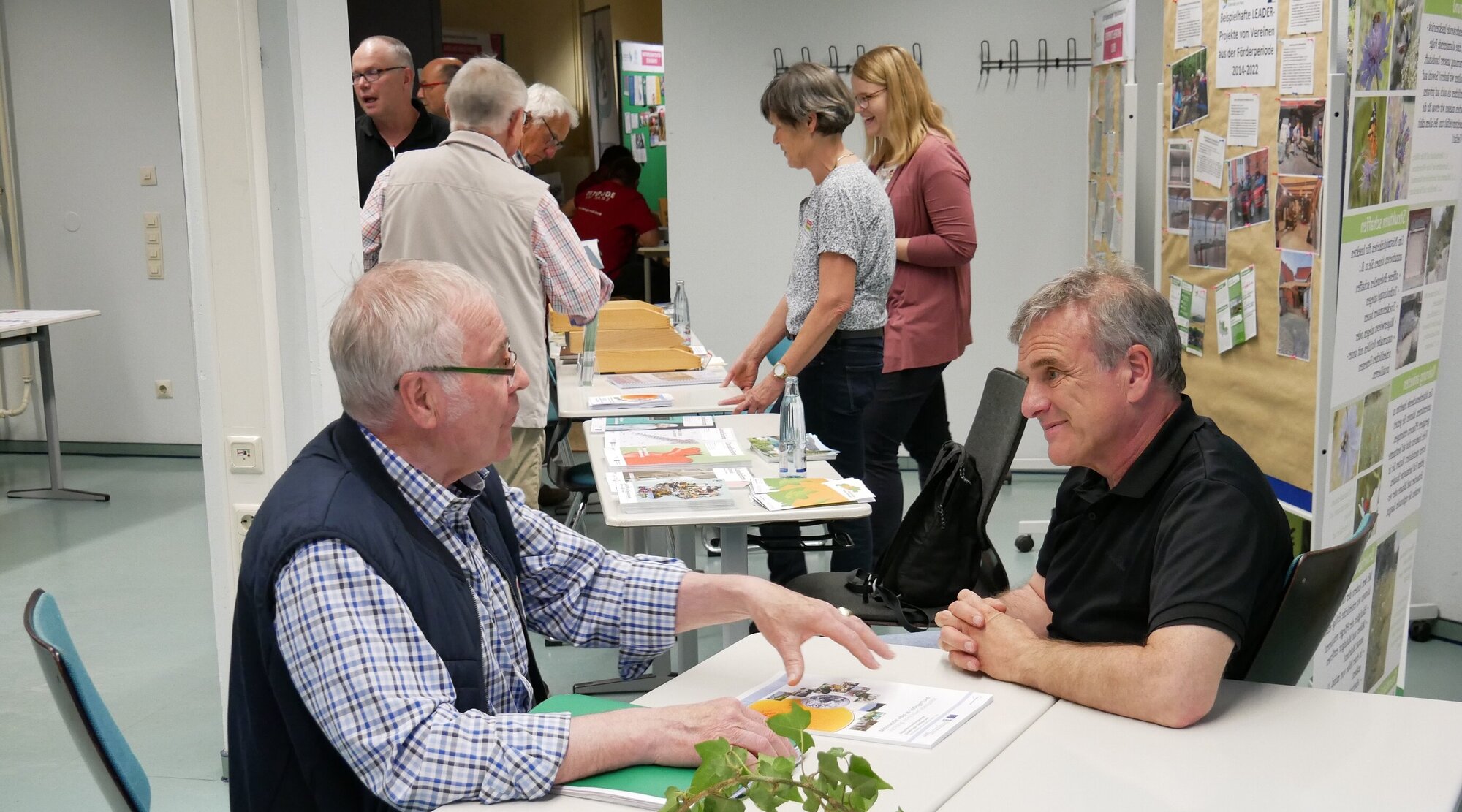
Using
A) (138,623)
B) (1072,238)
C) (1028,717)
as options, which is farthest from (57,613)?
(1072,238)

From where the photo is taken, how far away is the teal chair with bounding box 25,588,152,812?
1567 mm

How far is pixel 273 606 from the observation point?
151cm

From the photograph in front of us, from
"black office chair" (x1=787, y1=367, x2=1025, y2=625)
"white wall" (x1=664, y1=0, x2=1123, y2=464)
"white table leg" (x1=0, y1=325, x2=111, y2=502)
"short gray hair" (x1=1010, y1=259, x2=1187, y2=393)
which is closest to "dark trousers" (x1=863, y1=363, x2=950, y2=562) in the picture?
"black office chair" (x1=787, y1=367, x2=1025, y2=625)

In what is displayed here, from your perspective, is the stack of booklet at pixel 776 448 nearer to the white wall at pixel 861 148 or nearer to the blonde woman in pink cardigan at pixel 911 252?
the blonde woman in pink cardigan at pixel 911 252

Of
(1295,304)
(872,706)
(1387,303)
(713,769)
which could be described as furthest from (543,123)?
(713,769)

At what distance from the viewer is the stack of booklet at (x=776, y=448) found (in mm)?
3328

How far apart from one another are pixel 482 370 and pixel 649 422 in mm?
2037

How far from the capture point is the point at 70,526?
5.94 meters

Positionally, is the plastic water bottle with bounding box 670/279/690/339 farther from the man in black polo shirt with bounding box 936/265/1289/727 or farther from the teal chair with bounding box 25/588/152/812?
the teal chair with bounding box 25/588/152/812

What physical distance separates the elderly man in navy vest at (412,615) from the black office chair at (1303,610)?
1.84 feet

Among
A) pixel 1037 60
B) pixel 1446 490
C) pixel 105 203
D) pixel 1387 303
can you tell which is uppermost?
pixel 1037 60

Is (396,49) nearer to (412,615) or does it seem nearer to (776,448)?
(776,448)

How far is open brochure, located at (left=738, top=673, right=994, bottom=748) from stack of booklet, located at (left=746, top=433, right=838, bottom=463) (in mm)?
1435

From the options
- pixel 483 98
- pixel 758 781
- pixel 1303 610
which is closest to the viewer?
pixel 758 781
